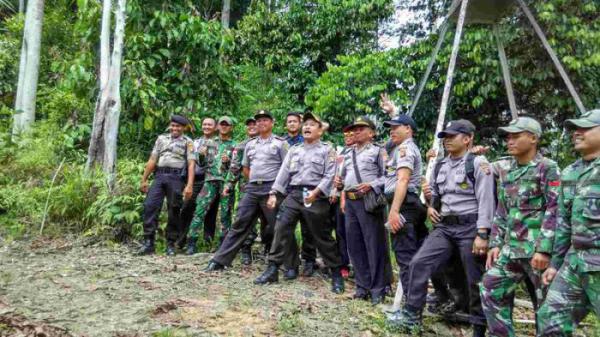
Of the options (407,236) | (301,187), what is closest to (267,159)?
(301,187)

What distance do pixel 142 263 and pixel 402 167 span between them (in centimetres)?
333

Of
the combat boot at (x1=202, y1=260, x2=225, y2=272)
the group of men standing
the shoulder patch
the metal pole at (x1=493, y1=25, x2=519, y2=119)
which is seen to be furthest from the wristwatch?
the metal pole at (x1=493, y1=25, x2=519, y2=119)

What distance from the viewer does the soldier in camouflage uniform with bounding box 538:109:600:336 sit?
2.97 meters

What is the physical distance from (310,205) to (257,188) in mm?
821

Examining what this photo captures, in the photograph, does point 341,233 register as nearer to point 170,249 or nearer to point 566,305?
point 170,249

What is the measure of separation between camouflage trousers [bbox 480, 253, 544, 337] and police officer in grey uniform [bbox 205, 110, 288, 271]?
281cm

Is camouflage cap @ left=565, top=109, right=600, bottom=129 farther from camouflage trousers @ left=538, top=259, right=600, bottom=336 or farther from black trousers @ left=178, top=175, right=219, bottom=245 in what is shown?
black trousers @ left=178, top=175, right=219, bottom=245

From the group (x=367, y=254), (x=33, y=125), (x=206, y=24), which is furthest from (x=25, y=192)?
(x=367, y=254)

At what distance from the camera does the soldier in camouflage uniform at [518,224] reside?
3.45 metres

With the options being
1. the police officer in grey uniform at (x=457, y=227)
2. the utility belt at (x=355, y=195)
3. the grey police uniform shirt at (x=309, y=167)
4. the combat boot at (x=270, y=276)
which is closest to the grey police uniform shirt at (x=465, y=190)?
the police officer in grey uniform at (x=457, y=227)

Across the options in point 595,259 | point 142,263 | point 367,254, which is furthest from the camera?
point 142,263

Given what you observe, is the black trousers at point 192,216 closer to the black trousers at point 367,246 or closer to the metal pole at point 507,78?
the black trousers at point 367,246

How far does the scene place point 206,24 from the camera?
A: 9.91 metres

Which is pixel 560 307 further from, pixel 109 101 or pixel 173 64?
pixel 173 64
